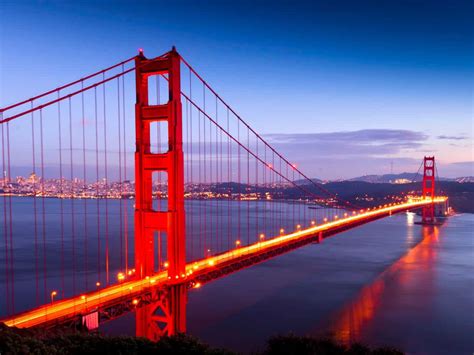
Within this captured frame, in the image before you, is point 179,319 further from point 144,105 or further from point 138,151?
point 144,105

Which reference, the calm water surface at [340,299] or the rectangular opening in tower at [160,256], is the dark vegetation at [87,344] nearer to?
the rectangular opening in tower at [160,256]

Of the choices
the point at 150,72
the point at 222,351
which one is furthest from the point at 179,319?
the point at 150,72

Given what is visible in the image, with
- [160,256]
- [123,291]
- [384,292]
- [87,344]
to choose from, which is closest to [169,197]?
[123,291]

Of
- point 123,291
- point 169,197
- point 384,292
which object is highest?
point 169,197

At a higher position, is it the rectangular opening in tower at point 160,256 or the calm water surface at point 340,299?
the rectangular opening in tower at point 160,256

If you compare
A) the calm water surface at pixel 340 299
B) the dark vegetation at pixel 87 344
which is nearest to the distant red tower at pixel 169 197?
the dark vegetation at pixel 87 344

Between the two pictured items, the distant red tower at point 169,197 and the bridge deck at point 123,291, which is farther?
the distant red tower at point 169,197

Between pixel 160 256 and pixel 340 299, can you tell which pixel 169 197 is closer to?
pixel 160 256

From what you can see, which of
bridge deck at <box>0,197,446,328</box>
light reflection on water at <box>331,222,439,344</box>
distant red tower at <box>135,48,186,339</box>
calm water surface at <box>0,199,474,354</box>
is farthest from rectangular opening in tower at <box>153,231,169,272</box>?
light reflection on water at <box>331,222,439,344</box>

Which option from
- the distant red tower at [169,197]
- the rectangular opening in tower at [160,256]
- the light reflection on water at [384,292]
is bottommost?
the light reflection on water at [384,292]
